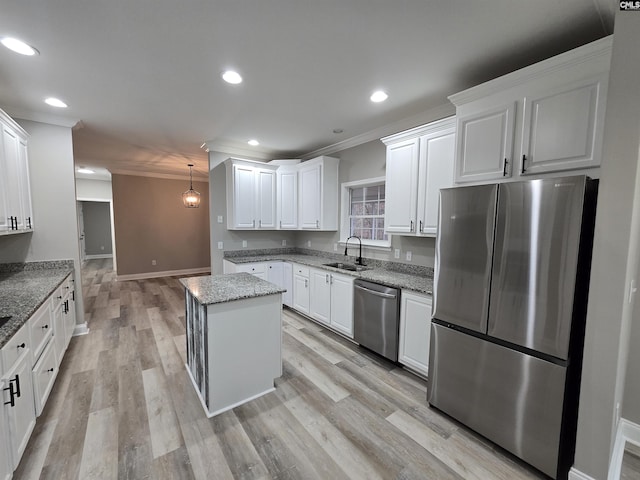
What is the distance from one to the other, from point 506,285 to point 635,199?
0.73 metres

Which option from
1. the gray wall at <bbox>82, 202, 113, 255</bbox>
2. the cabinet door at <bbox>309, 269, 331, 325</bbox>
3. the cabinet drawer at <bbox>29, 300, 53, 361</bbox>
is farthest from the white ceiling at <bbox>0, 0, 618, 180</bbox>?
the gray wall at <bbox>82, 202, 113, 255</bbox>

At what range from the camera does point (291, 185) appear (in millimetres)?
4707

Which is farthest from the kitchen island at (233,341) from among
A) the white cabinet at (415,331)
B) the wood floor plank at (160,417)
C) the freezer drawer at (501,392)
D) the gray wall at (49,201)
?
the gray wall at (49,201)

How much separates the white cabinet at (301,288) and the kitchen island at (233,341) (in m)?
1.62

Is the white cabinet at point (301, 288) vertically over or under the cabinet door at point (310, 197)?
under

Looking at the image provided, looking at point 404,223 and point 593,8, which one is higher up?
point 593,8

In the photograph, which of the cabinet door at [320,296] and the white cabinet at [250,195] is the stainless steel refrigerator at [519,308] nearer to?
the cabinet door at [320,296]

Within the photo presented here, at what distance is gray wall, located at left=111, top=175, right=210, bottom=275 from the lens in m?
6.69

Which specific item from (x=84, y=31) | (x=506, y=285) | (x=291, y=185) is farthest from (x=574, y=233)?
(x=291, y=185)

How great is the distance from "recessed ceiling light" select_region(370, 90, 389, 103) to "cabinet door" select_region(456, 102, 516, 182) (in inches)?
31.4

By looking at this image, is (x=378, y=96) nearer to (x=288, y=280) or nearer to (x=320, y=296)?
(x=320, y=296)

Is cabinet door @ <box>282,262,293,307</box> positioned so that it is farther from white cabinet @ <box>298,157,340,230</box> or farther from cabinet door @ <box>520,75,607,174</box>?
cabinet door @ <box>520,75,607,174</box>

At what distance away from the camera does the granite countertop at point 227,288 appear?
6.79ft

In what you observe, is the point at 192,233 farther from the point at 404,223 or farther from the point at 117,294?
the point at 404,223
